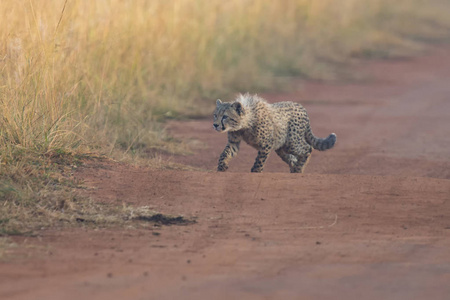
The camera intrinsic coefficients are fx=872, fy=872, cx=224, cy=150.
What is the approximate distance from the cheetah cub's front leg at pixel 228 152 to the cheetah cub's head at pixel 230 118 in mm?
194

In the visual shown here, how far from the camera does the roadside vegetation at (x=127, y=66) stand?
5922 millimetres

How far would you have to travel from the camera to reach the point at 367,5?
20.8m

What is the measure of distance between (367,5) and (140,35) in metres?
→ 11.5

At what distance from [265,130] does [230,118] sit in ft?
1.36

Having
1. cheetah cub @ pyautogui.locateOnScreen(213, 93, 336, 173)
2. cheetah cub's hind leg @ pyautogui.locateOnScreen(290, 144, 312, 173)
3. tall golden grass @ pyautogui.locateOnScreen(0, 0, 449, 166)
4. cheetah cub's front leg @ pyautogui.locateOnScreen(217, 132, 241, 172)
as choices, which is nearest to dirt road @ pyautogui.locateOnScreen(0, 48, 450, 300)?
cheetah cub's hind leg @ pyautogui.locateOnScreen(290, 144, 312, 173)

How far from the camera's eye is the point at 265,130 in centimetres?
777

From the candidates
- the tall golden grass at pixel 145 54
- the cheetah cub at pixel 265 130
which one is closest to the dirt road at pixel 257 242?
the cheetah cub at pixel 265 130

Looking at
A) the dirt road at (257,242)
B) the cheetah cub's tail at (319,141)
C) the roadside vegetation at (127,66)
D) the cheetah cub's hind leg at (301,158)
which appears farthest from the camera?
the cheetah cub's tail at (319,141)

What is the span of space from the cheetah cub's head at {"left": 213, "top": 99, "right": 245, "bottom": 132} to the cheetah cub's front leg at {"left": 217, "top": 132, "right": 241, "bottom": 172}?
19 centimetres

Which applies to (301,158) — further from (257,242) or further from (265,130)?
(257,242)

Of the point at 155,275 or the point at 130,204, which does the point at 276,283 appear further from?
the point at 130,204

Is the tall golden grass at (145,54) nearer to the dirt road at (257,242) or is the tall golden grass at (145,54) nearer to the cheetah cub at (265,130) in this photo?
the dirt road at (257,242)

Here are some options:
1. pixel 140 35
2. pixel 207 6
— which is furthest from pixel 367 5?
pixel 140 35

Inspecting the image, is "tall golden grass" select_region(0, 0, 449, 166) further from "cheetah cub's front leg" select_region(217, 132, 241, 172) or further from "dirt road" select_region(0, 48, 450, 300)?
"cheetah cub's front leg" select_region(217, 132, 241, 172)
